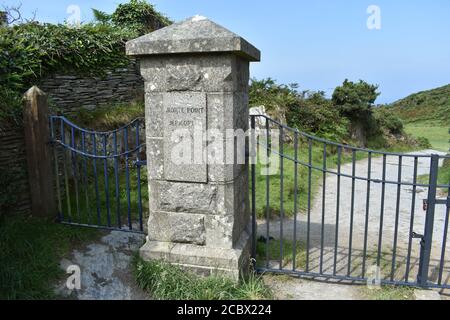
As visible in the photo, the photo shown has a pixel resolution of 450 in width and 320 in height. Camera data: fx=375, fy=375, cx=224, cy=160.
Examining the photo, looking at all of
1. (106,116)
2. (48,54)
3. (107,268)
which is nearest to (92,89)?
(106,116)

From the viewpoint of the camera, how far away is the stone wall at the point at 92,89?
256 inches

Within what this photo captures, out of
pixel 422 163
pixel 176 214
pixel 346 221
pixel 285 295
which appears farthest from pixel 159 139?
pixel 422 163

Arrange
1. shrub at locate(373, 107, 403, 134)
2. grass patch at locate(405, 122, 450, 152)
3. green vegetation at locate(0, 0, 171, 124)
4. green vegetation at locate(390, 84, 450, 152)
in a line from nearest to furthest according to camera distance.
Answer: green vegetation at locate(0, 0, 171, 124), shrub at locate(373, 107, 403, 134), grass patch at locate(405, 122, 450, 152), green vegetation at locate(390, 84, 450, 152)

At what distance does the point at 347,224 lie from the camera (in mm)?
6203

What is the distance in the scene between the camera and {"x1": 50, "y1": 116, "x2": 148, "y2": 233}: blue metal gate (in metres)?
4.30

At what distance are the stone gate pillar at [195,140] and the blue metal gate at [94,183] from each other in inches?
25.2

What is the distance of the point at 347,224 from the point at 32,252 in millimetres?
4659

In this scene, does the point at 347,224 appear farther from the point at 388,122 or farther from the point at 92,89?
the point at 388,122

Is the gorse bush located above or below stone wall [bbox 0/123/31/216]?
above

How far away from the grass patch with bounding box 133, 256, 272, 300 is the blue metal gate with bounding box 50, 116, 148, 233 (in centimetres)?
85

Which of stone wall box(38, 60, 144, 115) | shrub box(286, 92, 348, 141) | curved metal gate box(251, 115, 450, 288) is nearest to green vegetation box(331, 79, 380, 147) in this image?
shrub box(286, 92, 348, 141)

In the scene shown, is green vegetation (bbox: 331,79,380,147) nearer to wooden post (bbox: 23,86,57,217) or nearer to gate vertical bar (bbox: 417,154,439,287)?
gate vertical bar (bbox: 417,154,439,287)

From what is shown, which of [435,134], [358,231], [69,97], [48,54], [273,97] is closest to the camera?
[358,231]
